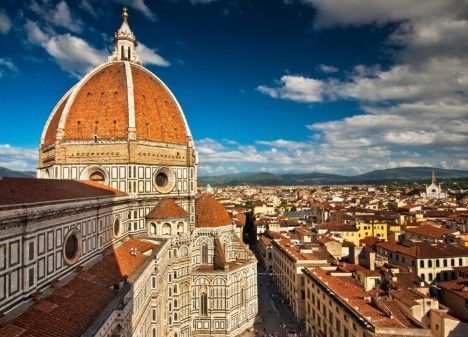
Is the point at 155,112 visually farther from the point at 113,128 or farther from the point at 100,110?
the point at 100,110

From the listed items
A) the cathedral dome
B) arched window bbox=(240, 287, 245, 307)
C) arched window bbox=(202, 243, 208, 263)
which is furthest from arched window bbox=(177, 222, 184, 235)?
arched window bbox=(240, 287, 245, 307)

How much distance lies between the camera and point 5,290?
1534 cm

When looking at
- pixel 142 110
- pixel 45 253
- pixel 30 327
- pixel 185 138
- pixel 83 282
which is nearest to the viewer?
pixel 30 327

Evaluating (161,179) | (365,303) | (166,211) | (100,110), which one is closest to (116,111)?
(100,110)

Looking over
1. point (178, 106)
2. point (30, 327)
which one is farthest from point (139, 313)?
point (178, 106)

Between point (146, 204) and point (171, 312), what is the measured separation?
9.36 m

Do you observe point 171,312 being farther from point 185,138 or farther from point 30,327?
point 30,327

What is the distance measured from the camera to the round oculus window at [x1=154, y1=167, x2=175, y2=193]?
39250mm

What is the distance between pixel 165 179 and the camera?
4000cm

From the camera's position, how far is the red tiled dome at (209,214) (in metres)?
41.7

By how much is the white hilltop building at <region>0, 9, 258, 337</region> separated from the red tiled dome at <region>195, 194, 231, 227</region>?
109 millimetres

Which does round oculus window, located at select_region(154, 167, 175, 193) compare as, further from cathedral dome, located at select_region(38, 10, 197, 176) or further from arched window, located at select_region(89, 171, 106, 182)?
arched window, located at select_region(89, 171, 106, 182)

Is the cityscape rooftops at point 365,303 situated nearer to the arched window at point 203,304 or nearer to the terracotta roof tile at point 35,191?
the arched window at point 203,304

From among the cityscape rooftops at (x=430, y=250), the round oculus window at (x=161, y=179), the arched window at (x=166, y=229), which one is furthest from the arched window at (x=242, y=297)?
the cityscape rooftops at (x=430, y=250)
